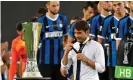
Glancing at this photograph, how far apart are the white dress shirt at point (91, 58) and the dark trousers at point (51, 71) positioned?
92.6 inches

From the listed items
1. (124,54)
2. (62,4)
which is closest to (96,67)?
(124,54)

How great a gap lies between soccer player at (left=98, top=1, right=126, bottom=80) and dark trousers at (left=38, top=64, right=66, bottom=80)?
79cm

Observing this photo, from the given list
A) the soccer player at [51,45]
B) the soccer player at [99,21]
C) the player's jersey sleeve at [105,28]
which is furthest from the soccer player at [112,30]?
the soccer player at [51,45]

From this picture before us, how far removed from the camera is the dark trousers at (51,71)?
34.4 ft

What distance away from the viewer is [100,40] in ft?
35.2

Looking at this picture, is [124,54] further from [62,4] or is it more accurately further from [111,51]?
[62,4]

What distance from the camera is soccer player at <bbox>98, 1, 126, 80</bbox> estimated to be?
34.0 feet

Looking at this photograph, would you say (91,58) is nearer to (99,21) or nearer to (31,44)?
(31,44)

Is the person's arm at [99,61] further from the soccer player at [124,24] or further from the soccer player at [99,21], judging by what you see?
the soccer player at [99,21]

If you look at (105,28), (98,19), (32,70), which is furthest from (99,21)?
(32,70)

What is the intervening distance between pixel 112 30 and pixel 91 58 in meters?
2.62

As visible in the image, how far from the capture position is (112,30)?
10633mm

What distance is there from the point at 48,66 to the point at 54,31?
554 millimetres

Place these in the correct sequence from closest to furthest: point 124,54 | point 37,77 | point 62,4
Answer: point 37,77
point 124,54
point 62,4
